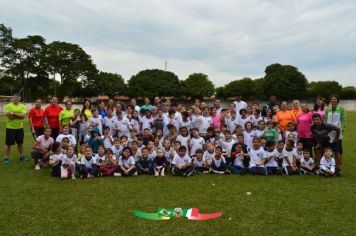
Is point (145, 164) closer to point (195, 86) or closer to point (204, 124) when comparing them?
point (204, 124)

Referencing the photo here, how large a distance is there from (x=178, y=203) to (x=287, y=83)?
6771 centimetres

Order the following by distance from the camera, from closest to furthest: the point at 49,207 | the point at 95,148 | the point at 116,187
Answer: the point at 49,207, the point at 116,187, the point at 95,148

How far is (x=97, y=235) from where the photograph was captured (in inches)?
174

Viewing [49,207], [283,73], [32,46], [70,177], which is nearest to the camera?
[49,207]

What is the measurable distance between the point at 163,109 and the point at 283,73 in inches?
Answer: 2512

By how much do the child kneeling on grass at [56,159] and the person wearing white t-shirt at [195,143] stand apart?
383 cm

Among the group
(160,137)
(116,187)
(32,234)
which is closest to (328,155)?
(160,137)

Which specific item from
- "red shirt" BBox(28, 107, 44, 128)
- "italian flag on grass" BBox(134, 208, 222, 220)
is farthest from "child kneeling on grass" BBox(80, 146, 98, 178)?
"italian flag on grass" BBox(134, 208, 222, 220)

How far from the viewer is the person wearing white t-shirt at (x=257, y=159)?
8.71m

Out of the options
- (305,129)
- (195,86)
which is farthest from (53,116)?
(195,86)

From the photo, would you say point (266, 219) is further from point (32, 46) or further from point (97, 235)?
point (32, 46)

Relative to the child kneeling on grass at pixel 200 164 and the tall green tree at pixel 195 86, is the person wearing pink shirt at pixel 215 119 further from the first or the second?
the tall green tree at pixel 195 86

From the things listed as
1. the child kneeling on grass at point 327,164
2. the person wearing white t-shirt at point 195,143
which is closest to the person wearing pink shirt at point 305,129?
the child kneeling on grass at point 327,164

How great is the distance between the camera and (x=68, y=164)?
320 inches
